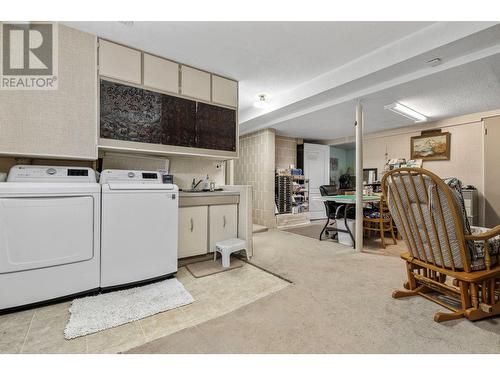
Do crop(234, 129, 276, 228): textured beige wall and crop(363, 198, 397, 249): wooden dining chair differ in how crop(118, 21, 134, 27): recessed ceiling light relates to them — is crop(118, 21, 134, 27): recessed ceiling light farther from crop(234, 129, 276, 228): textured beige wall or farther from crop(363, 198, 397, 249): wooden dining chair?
crop(363, 198, 397, 249): wooden dining chair

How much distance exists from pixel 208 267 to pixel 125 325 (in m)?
1.17

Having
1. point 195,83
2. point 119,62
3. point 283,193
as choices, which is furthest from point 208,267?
point 283,193

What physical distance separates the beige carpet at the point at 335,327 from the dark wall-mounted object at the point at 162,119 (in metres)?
2.02

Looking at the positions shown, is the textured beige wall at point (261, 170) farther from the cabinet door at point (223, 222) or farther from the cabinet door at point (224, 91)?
the cabinet door at point (223, 222)

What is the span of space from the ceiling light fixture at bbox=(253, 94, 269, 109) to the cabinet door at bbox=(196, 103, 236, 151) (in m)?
0.93

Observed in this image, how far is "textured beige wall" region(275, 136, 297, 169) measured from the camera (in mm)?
5906

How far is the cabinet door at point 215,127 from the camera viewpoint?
118 inches

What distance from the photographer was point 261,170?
210 inches

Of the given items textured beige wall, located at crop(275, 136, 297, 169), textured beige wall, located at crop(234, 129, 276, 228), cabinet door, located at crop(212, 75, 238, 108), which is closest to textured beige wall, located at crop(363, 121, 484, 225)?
textured beige wall, located at crop(275, 136, 297, 169)

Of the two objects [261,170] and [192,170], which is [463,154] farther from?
[192,170]

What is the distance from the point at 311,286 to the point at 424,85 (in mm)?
3112
